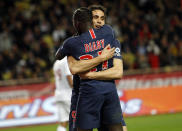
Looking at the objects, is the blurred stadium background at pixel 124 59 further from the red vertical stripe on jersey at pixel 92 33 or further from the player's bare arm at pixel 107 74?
the red vertical stripe on jersey at pixel 92 33

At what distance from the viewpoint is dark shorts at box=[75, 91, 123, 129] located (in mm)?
4621

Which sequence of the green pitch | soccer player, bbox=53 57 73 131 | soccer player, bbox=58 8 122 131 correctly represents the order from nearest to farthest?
soccer player, bbox=58 8 122 131, soccer player, bbox=53 57 73 131, the green pitch

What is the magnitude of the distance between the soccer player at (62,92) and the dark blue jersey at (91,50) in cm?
382

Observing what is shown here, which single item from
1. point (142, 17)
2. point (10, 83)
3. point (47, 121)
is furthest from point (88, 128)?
point (142, 17)

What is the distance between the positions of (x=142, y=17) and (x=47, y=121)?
779 cm

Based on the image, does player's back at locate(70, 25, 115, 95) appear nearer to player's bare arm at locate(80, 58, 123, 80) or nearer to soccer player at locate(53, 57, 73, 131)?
player's bare arm at locate(80, 58, 123, 80)

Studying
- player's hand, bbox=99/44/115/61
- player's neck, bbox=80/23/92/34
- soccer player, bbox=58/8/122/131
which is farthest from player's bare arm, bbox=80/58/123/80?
player's neck, bbox=80/23/92/34

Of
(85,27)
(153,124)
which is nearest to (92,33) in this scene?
(85,27)

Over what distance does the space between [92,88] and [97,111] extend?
0.27 m

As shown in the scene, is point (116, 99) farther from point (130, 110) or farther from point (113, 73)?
point (130, 110)

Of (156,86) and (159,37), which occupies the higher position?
(159,37)

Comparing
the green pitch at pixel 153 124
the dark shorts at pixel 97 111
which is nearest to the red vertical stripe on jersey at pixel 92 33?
the dark shorts at pixel 97 111

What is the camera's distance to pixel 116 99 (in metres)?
4.76

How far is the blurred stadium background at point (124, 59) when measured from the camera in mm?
13922
